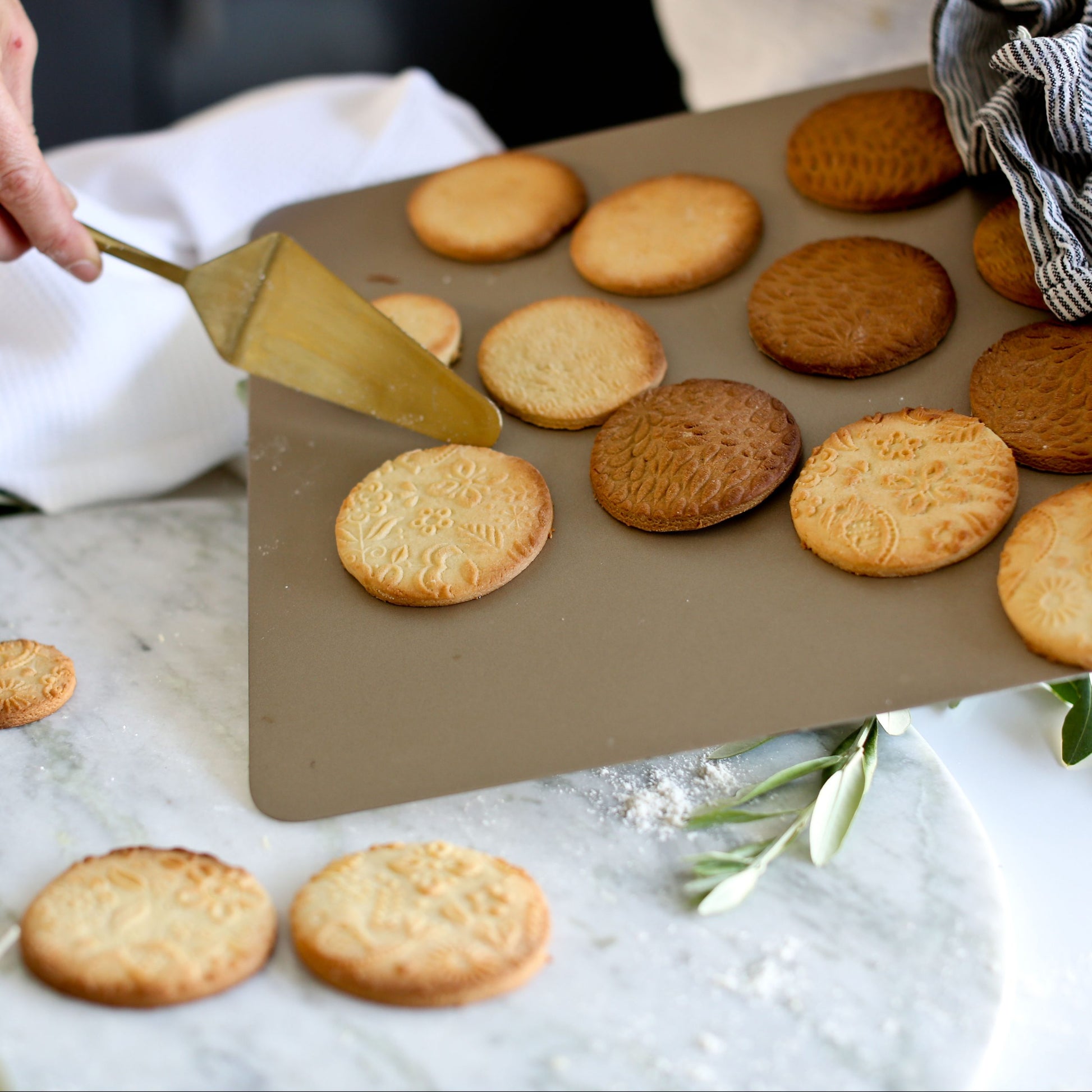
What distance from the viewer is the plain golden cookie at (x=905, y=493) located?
840mm

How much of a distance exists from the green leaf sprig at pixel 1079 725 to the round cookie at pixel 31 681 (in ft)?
2.66

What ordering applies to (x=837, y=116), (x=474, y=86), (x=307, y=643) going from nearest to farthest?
(x=307, y=643), (x=837, y=116), (x=474, y=86)

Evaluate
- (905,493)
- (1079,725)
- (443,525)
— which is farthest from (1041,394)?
(443,525)

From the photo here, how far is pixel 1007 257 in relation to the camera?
1009 mm

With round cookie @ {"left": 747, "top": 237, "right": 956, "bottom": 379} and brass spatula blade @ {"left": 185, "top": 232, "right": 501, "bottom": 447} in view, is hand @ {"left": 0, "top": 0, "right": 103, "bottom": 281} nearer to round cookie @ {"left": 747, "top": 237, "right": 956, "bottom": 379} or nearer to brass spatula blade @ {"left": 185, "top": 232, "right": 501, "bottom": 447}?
brass spatula blade @ {"left": 185, "top": 232, "right": 501, "bottom": 447}

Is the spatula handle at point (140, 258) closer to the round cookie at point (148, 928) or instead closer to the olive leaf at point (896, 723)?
the round cookie at point (148, 928)

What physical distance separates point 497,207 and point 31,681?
0.70 metres

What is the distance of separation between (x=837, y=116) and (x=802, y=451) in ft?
1.56

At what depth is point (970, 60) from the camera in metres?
1.13

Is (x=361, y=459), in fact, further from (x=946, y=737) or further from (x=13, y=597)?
(x=946, y=737)

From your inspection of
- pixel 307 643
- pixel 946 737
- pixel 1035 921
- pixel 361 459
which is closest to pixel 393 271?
pixel 361 459

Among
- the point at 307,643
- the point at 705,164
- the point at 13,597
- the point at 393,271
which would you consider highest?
the point at 705,164

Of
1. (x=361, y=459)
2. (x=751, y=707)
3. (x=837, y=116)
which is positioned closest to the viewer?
(x=751, y=707)

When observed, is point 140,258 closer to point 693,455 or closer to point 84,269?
point 84,269
